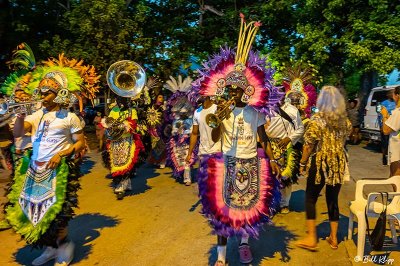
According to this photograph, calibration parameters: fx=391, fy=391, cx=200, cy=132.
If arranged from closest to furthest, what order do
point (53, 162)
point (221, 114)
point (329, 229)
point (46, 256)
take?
point (221, 114) < point (53, 162) < point (46, 256) < point (329, 229)

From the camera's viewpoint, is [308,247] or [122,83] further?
[122,83]

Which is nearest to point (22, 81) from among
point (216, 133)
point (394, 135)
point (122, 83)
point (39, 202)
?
point (39, 202)

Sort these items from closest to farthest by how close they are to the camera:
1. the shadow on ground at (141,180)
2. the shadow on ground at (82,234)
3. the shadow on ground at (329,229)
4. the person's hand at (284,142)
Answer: the shadow on ground at (82,234) → the shadow on ground at (329,229) → the person's hand at (284,142) → the shadow on ground at (141,180)

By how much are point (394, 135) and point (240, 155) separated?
2.88m

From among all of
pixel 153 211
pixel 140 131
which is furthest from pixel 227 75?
pixel 140 131

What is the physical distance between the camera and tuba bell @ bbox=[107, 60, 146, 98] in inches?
305

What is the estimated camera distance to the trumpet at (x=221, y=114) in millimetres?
3836

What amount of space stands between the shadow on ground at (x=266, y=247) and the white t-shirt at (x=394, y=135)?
6.40ft

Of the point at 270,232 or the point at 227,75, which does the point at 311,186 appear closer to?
the point at 270,232

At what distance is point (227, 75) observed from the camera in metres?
4.33

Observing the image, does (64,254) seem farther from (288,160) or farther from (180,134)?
(180,134)

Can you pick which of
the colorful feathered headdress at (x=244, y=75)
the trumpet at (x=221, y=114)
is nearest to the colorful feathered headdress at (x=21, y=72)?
the colorful feathered headdress at (x=244, y=75)

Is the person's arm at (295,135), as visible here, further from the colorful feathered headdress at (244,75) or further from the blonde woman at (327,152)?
the colorful feathered headdress at (244,75)

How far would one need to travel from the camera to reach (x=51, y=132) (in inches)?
173
